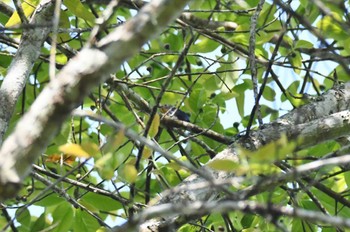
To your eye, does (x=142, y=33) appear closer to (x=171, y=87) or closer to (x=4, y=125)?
(x=4, y=125)

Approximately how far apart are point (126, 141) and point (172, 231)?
3.12 feet

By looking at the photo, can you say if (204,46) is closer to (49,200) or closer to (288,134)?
(49,200)

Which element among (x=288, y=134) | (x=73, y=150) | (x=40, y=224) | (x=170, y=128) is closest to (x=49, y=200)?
(x=40, y=224)

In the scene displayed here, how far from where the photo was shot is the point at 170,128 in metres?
3.64

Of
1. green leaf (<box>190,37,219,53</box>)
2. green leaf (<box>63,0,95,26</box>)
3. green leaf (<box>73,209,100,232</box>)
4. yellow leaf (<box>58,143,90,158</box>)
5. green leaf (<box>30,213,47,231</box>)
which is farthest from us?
green leaf (<box>190,37,219,53</box>)

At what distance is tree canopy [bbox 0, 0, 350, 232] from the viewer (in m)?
1.39

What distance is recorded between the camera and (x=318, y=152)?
3537 millimetres

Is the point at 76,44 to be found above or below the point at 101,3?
below

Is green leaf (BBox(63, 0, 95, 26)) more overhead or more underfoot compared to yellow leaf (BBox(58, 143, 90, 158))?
more overhead

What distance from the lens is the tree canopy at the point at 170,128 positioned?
1386 millimetres

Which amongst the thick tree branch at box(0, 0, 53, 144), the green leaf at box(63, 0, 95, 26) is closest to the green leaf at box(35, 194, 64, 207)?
the thick tree branch at box(0, 0, 53, 144)

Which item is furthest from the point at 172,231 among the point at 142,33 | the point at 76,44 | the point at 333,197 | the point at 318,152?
the point at 76,44

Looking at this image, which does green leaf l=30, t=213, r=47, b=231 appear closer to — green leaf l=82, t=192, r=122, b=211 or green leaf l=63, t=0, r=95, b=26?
green leaf l=82, t=192, r=122, b=211

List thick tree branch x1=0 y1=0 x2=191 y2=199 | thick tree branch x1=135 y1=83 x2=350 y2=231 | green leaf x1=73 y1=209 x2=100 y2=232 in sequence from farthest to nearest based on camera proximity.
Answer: green leaf x1=73 y1=209 x2=100 y2=232 < thick tree branch x1=135 y1=83 x2=350 y2=231 < thick tree branch x1=0 y1=0 x2=191 y2=199
